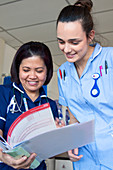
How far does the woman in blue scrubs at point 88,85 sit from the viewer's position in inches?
35.0

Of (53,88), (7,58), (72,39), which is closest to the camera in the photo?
(72,39)

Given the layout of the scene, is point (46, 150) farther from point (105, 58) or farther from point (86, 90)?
point (105, 58)

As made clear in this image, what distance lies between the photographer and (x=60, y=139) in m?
0.70

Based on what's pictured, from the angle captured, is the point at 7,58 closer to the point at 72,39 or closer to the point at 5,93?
the point at 5,93

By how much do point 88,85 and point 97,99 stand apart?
0.30 ft

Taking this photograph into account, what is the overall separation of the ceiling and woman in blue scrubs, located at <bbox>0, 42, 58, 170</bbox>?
1199 mm

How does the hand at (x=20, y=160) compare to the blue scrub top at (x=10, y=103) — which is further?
the blue scrub top at (x=10, y=103)

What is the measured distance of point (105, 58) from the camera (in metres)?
0.95

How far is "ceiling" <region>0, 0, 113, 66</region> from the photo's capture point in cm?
232

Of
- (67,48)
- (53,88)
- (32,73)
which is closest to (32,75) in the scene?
(32,73)

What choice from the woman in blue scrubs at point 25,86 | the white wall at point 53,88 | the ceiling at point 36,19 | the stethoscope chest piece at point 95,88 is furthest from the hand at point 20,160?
the white wall at point 53,88

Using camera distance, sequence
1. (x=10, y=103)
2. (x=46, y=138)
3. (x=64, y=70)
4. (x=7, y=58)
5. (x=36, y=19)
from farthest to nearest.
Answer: (x=7, y=58) < (x=36, y=19) < (x=64, y=70) < (x=10, y=103) < (x=46, y=138)

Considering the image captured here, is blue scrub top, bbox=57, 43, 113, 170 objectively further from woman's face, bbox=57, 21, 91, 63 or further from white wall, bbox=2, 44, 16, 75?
white wall, bbox=2, 44, 16, 75

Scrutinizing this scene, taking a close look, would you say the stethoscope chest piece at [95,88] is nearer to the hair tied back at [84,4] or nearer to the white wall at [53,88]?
the hair tied back at [84,4]
